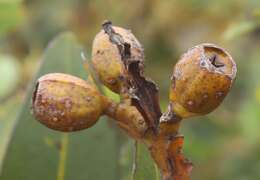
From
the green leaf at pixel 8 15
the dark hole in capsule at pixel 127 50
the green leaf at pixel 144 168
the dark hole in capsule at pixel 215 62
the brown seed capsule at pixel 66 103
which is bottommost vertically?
the green leaf at pixel 144 168

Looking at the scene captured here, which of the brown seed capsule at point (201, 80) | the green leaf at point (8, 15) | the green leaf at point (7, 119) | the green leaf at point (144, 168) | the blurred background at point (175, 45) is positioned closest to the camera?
the brown seed capsule at point (201, 80)

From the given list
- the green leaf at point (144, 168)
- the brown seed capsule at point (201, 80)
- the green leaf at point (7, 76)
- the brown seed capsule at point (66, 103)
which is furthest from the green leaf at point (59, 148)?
the green leaf at point (7, 76)

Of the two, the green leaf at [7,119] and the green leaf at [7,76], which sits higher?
the green leaf at [7,76]

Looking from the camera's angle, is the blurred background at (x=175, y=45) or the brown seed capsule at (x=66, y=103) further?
the blurred background at (x=175, y=45)

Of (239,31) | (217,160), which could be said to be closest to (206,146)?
(217,160)

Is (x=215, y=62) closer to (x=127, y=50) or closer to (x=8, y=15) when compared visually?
(x=127, y=50)

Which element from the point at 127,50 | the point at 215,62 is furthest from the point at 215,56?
the point at 127,50

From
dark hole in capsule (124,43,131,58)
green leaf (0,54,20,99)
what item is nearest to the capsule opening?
dark hole in capsule (124,43,131,58)

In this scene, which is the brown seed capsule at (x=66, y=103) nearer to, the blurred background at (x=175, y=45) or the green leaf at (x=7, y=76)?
the blurred background at (x=175, y=45)
